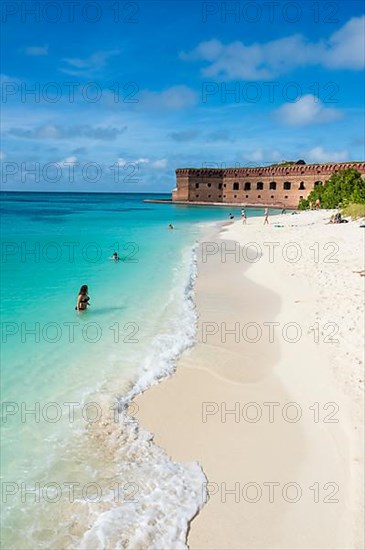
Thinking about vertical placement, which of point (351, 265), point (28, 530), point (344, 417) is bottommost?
point (28, 530)

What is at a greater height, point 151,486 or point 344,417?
point 344,417

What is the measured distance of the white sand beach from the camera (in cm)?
491

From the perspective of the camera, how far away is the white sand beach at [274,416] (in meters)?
4.91

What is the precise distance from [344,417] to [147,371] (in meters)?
3.95

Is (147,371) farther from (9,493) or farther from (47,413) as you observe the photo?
(9,493)

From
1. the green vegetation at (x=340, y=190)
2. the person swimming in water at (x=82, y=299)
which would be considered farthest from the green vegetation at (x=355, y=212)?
the person swimming in water at (x=82, y=299)

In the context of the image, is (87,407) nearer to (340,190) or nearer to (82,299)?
(82,299)

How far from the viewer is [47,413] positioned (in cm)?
755

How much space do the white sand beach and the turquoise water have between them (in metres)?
0.46

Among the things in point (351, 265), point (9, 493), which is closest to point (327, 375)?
point (9, 493)

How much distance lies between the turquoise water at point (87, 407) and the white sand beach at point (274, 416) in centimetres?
46

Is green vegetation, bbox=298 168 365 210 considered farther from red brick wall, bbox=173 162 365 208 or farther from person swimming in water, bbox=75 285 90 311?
person swimming in water, bbox=75 285 90 311

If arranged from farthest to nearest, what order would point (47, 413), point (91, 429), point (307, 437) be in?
1. point (47, 413)
2. point (91, 429)
3. point (307, 437)

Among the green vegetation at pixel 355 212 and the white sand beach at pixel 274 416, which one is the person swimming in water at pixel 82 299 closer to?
the white sand beach at pixel 274 416
